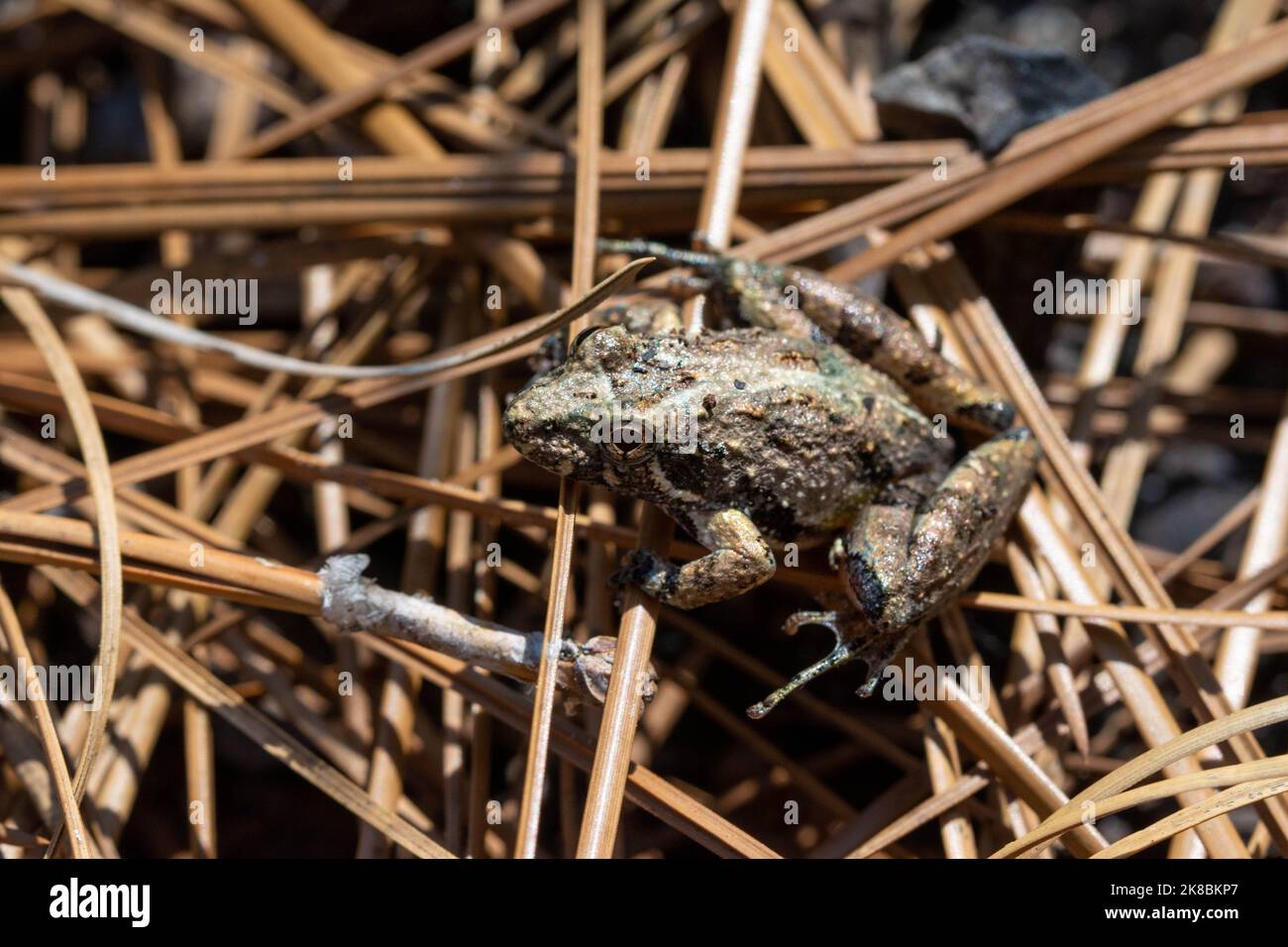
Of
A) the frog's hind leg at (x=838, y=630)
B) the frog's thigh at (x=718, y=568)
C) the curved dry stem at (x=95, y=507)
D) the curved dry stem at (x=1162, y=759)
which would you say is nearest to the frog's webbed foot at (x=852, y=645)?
the frog's hind leg at (x=838, y=630)

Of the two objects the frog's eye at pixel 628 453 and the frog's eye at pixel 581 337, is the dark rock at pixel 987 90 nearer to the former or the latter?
the frog's eye at pixel 581 337

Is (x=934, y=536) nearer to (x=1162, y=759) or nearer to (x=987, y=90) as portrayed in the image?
(x=1162, y=759)

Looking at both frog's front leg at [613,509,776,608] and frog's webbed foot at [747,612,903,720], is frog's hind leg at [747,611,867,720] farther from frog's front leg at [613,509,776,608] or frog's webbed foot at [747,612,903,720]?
frog's front leg at [613,509,776,608]

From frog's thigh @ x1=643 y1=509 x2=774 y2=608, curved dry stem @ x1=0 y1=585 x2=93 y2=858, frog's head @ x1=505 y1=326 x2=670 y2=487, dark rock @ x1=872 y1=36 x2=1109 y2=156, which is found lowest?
curved dry stem @ x1=0 y1=585 x2=93 y2=858

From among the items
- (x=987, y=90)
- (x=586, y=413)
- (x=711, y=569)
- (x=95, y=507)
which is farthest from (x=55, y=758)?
(x=987, y=90)

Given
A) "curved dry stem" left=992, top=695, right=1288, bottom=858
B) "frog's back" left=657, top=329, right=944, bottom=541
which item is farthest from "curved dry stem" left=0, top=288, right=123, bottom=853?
"curved dry stem" left=992, top=695, right=1288, bottom=858
